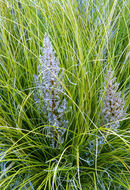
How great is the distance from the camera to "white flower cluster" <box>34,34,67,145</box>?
96 cm

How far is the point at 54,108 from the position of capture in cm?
107

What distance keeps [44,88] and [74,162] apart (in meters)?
0.36

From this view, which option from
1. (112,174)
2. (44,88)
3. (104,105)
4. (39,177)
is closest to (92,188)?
(112,174)

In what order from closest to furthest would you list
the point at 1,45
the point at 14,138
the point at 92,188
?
the point at 92,188, the point at 14,138, the point at 1,45

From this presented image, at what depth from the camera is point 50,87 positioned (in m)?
1.01

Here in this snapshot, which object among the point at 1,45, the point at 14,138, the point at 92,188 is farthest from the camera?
the point at 1,45

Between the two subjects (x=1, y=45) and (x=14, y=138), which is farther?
(x=1, y=45)

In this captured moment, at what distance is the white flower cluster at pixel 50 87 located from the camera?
964 millimetres

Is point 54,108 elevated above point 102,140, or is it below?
above

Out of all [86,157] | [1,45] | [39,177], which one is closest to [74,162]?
[86,157]

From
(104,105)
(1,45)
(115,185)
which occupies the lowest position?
(115,185)

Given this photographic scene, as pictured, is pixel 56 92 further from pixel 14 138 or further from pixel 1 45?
pixel 1 45

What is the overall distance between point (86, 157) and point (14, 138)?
1.12 ft

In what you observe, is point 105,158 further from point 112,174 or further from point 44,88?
point 44,88
